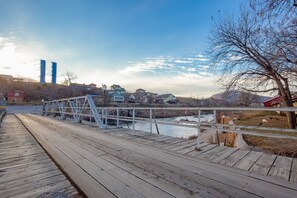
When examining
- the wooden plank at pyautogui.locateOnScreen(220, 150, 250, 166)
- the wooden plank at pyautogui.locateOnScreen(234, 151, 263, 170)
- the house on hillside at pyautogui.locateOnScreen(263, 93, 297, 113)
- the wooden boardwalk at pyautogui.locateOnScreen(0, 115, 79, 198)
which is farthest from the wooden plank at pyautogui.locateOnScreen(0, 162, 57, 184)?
the house on hillside at pyautogui.locateOnScreen(263, 93, 297, 113)

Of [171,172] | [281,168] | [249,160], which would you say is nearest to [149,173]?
[171,172]

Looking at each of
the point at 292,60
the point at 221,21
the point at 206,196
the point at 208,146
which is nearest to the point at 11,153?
the point at 206,196

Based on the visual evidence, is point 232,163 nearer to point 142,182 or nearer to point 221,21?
point 142,182

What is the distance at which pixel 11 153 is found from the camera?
3.34 meters

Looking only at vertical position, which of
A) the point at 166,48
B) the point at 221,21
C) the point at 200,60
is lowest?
the point at 200,60

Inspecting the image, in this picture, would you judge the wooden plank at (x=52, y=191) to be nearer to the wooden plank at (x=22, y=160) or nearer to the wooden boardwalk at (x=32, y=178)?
the wooden boardwalk at (x=32, y=178)

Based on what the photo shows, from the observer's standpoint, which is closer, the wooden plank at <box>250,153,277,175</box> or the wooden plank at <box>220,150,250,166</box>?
the wooden plank at <box>250,153,277,175</box>

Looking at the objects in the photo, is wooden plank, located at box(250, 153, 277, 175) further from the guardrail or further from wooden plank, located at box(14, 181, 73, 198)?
wooden plank, located at box(14, 181, 73, 198)

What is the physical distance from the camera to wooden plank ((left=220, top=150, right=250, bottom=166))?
2676 mm

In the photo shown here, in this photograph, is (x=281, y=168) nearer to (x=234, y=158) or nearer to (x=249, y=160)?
(x=249, y=160)

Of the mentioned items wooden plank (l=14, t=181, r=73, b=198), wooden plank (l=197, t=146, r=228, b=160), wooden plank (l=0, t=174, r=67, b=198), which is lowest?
wooden plank (l=0, t=174, r=67, b=198)

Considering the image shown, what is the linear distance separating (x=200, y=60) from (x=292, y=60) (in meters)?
5.79

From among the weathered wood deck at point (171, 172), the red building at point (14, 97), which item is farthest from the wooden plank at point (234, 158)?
the red building at point (14, 97)

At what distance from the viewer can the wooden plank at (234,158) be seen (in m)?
2.68
